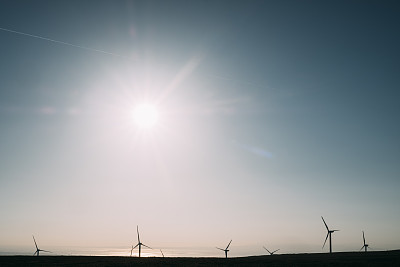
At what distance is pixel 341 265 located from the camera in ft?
263

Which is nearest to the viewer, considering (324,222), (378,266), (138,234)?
(378,266)

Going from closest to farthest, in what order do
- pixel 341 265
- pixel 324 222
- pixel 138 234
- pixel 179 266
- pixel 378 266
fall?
pixel 378 266
pixel 341 265
pixel 179 266
pixel 324 222
pixel 138 234

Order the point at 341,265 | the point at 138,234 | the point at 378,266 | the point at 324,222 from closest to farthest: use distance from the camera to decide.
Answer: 1. the point at 378,266
2. the point at 341,265
3. the point at 324,222
4. the point at 138,234

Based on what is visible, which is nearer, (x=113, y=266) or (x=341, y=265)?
(x=341, y=265)

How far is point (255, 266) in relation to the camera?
84.2 m

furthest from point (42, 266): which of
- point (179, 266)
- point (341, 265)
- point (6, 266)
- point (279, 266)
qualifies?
point (341, 265)

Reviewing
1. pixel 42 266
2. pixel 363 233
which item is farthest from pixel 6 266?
pixel 363 233

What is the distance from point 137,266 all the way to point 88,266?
1532 centimetres

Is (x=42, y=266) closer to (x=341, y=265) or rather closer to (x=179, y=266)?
(x=179, y=266)

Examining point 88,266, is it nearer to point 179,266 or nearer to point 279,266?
point 179,266

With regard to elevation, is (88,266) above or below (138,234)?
below

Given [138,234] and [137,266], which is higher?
[138,234]

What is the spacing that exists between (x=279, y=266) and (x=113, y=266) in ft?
152

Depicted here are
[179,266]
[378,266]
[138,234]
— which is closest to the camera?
[378,266]
